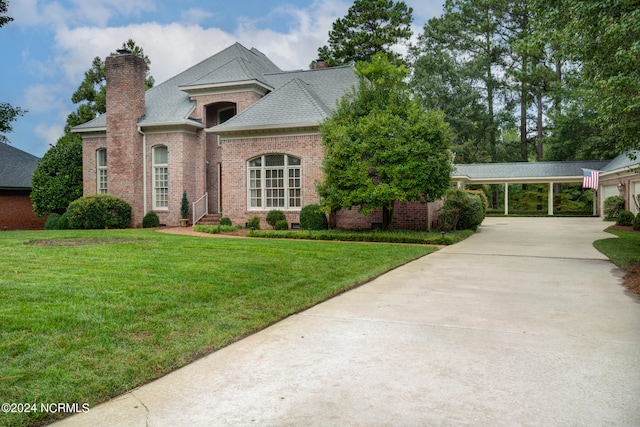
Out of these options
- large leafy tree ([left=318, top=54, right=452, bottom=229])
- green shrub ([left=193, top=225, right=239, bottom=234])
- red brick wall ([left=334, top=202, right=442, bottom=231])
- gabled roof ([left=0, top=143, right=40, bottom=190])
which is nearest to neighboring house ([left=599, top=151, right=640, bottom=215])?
red brick wall ([left=334, top=202, right=442, bottom=231])

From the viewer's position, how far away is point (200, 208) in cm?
1980

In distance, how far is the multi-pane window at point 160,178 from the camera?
19.8 m

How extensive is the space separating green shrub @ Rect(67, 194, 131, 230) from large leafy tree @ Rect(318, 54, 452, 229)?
→ 30.1 feet

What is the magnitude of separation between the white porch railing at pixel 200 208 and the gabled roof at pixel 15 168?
9.44m

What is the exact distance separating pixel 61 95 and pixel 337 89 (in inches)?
754

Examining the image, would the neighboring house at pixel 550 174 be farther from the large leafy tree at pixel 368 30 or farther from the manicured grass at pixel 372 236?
the manicured grass at pixel 372 236

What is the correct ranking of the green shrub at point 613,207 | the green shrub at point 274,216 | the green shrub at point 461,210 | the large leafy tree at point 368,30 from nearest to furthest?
the green shrub at point 461,210 < the green shrub at point 274,216 < the green shrub at point 613,207 < the large leafy tree at point 368,30

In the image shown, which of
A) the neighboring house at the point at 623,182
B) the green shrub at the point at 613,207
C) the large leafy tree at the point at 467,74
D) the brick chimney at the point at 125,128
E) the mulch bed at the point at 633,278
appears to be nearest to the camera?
the mulch bed at the point at 633,278

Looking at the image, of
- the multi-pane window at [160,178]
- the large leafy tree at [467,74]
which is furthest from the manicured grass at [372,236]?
the large leafy tree at [467,74]

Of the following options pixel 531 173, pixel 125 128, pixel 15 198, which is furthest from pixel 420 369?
pixel 531 173

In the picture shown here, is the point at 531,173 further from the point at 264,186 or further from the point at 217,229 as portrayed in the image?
the point at 217,229

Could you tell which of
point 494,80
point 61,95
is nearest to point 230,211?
point 61,95

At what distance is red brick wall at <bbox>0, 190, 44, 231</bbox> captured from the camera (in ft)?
72.2

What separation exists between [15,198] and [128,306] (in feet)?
71.7
